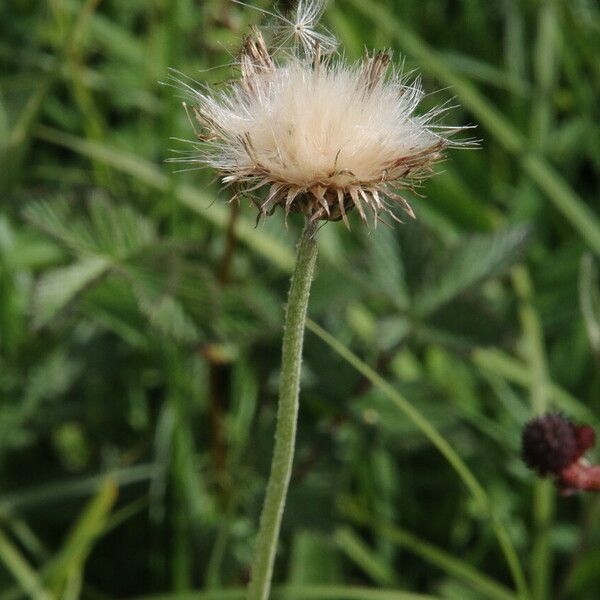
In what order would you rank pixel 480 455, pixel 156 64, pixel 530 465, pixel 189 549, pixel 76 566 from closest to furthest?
pixel 530 465 < pixel 76 566 < pixel 189 549 < pixel 480 455 < pixel 156 64

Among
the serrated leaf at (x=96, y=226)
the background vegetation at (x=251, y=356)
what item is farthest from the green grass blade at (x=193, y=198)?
the serrated leaf at (x=96, y=226)

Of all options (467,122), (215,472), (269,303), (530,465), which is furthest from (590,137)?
(530,465)

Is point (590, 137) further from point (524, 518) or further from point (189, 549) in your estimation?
point (189, 549)

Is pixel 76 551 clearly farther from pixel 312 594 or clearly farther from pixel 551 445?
pixel 551 445

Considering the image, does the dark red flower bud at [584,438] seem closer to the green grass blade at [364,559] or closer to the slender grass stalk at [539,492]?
the slender grass stalk at [539,492]

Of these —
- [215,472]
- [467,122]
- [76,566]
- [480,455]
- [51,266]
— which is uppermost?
[467,122]

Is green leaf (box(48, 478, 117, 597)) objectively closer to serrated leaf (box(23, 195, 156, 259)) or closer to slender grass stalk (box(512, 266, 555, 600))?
serrated leaf (box(23, 195, 156, 259))
